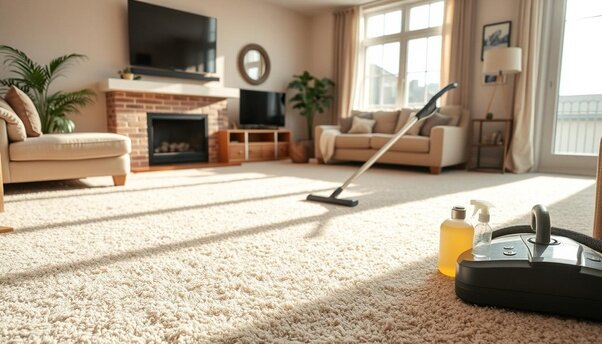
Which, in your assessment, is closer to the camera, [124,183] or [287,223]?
[287,223]

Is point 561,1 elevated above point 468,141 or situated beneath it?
elevated above

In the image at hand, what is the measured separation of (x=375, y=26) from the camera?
19.2 feet

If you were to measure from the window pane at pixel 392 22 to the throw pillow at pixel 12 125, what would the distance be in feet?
15.6

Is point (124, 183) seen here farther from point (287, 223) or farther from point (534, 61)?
point (534, 61)

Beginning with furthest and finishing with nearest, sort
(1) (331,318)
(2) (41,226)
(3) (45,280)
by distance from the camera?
(2) (41,226), (3) (45,280), (1) (331,318)

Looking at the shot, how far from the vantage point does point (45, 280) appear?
3.72 ft

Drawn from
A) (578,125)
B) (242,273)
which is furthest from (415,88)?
(242,273)

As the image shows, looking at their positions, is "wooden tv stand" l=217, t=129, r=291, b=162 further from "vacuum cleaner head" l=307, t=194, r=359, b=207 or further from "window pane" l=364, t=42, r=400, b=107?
"vacuum cleaner head" l=307, t=194, r=359, b=207

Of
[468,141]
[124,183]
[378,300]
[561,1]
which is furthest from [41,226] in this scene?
[561,1]

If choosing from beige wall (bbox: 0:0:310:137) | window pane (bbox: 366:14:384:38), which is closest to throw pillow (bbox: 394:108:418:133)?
window pane (bbox: 366:14:384:38)

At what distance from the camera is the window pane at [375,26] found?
5816mm

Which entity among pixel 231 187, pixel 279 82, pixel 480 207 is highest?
pixel 279 82

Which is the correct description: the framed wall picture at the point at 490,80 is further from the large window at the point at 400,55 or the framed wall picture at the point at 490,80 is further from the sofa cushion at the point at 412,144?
the sofa cushion at the point at 412,144

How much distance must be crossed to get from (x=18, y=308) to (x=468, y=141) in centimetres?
470
